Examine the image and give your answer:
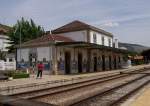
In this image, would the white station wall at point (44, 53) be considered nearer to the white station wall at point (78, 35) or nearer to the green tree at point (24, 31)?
the white station wall at point (78, 35)

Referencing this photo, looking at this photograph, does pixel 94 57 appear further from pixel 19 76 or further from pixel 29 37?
pixel 19 76

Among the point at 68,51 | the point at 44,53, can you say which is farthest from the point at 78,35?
the point at 44,53

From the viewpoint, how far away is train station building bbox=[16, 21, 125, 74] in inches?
1465

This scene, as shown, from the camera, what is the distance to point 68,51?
39.9 metres

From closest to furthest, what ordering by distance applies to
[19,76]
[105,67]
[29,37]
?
1. [19,76]
2. [105,67]
3. [29,37]

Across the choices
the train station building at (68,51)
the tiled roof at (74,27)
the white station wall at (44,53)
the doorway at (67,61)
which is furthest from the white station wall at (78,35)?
the white station wall at (44,53)

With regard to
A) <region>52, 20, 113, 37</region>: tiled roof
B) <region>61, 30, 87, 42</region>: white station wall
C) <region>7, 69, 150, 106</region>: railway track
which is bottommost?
<region>7, 69, 150, 106</region>: railway track

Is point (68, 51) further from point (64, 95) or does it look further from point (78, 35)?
point (64, 95)

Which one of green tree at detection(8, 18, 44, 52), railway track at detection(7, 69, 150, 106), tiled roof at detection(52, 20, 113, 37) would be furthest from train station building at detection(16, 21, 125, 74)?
railway track at detection(7, 69, 150, 106)

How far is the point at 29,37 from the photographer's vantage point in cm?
6119

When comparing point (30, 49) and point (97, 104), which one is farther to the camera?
point (30, 49)

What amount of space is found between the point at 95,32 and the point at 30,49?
1505 cm

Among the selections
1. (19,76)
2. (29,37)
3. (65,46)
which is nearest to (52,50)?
(65,46)

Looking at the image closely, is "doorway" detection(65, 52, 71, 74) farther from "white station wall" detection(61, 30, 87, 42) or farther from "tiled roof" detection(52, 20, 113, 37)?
"tiled roof" detection(52, 20, 113, 37)
